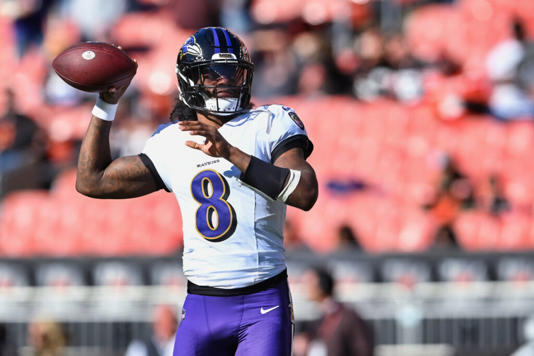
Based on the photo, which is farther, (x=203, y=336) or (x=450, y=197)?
(x=450, y=197)

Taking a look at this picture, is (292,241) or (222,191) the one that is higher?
(222,191)

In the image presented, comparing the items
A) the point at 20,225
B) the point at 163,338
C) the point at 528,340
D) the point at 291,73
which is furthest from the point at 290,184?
the point at 291,73

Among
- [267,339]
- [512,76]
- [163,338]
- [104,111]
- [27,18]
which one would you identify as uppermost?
[27,18]

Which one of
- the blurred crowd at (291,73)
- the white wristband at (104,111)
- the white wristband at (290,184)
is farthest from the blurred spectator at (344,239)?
the white wristband at (290,184)

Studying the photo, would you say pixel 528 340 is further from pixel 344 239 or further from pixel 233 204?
pixel 233 204

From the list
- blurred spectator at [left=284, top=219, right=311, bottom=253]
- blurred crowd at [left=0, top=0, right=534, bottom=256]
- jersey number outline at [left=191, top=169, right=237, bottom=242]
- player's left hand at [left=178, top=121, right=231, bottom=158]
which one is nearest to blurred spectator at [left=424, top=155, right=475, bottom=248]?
blurred crowd at [left=0, top=0, right=534, bottom=256]

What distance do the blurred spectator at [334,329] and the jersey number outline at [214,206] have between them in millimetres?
3631

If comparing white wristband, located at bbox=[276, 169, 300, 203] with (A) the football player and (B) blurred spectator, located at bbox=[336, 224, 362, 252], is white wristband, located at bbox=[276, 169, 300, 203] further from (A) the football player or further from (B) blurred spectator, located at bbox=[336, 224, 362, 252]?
(B) blurred spectator, located at bbox=[336, 224, 362, 252]

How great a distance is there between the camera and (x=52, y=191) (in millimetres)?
13125

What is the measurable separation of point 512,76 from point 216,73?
8.81 metres

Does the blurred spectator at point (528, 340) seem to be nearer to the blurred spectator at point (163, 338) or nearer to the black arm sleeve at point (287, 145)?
the blurred spectator at point (163, 338)

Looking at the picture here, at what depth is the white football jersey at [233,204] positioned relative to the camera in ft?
13.1

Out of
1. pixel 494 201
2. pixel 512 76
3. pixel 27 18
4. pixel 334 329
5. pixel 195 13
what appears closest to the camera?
pixel 334 329

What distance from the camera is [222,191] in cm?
402
